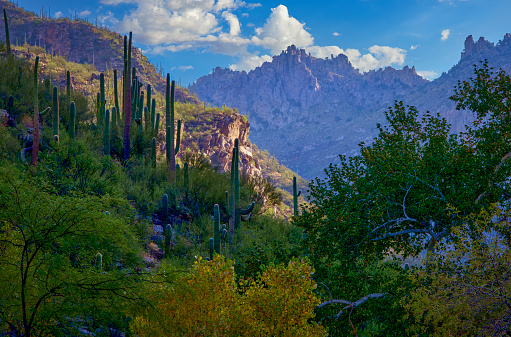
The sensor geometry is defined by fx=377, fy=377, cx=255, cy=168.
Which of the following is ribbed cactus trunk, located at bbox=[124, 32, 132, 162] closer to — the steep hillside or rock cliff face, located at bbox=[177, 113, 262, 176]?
the steep hillside

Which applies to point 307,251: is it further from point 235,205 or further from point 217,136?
point 217,136

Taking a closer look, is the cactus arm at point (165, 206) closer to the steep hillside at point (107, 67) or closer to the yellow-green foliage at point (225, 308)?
the yellow-green foliage at point (225, 308)

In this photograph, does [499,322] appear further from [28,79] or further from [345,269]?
[28,79]

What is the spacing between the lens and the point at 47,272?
5457 millimetres

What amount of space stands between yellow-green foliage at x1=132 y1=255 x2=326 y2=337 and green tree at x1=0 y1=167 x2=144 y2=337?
516mm

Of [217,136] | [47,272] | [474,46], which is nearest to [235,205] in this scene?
[47,272]

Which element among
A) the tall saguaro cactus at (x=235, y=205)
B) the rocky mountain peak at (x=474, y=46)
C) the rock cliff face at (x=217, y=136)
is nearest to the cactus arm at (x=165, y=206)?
the tall saguaro cactus at (x=235, y=205)

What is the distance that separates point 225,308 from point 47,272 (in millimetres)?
2632

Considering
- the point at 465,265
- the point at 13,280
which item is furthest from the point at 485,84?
the point at 13,280

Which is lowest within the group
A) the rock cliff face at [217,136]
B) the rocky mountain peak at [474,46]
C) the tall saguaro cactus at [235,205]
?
the tall saguaro cactus at [235,205]

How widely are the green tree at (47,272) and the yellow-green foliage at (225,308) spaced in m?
0.52

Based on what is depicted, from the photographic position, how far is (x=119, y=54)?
327 feet

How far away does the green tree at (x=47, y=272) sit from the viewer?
531cm

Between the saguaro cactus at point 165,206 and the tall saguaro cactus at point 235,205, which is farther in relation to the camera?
the tall saguaro cactus at point 235,205
